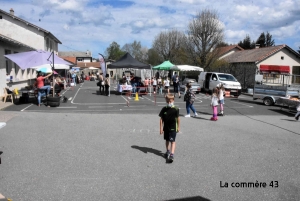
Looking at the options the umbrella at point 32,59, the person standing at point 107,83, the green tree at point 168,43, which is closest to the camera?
the umbrella at point 32,59

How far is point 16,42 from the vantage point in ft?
62.7

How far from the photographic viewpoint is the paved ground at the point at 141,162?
4.27 m

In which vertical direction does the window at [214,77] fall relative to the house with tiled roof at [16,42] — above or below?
below

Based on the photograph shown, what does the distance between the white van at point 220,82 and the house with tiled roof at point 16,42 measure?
1304cm

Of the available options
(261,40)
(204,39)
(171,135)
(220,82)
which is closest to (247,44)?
(261,40)

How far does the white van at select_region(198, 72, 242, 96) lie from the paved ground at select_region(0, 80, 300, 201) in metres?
12.0

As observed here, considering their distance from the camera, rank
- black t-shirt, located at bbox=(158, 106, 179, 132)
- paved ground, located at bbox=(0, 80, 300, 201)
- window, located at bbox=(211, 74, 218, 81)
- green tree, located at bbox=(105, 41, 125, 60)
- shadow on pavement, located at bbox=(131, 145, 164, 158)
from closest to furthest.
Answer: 1. paved ground, located at bbox=(0, 80, 300, 201)
2. black t-shirt, located at bbox=(158, 106, 179, 132)
3. shadow on pavement, located at bbox=(131, 145, 164, 158)
4. window, located at bbox=(211, 74, 218, 81)
5. green tree, located at bbox=(105, 41, 125, 60)

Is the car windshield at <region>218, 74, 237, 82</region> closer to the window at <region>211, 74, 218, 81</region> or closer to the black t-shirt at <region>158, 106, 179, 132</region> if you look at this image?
the window at <region>211, 74, 218, 81</region>

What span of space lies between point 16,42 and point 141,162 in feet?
56.2

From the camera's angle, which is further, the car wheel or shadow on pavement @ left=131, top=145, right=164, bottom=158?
the car wheel

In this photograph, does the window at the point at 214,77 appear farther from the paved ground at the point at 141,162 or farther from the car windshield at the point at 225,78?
the paved ground at the point at 141,162

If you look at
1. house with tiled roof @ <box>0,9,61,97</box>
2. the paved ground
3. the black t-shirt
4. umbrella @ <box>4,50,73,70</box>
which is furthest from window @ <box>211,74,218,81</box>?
the black t-shirt

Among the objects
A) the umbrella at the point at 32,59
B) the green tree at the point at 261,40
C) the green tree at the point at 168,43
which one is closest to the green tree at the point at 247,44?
the green tree at the point at 261,40

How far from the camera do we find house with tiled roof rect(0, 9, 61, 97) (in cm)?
1716
